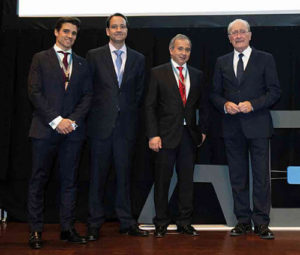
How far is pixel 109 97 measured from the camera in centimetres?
350

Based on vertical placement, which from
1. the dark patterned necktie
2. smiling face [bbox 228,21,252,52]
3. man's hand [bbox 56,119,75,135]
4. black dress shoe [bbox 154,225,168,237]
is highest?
smiling face [bbox 228,21,252,52]

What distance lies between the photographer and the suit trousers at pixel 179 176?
11.7ft

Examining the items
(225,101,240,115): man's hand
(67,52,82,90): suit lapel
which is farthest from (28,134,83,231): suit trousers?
(225,101,240,115): man's hand

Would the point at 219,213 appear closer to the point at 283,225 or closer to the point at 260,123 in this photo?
the point at 283,225

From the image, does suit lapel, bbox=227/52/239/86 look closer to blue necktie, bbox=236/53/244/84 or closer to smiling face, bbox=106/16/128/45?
blue necktie, bbox=236/53/244/84

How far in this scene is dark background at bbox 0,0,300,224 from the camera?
13.9ft

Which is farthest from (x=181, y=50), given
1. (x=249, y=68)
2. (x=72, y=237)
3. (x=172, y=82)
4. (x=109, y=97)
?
(x=72, y=237)

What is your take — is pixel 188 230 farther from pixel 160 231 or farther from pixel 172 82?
pixel 172 82

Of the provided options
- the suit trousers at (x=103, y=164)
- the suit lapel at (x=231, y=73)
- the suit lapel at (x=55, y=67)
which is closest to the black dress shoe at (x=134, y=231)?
the suit trousers at (x=103, y=164)

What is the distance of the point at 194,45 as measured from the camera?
4.29m

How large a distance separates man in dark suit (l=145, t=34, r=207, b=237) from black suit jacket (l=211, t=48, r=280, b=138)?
0.27 metres

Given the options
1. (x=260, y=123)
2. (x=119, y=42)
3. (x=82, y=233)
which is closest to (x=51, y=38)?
(x=119, y=42)

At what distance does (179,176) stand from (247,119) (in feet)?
2.27

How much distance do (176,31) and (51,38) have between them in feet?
3.85
